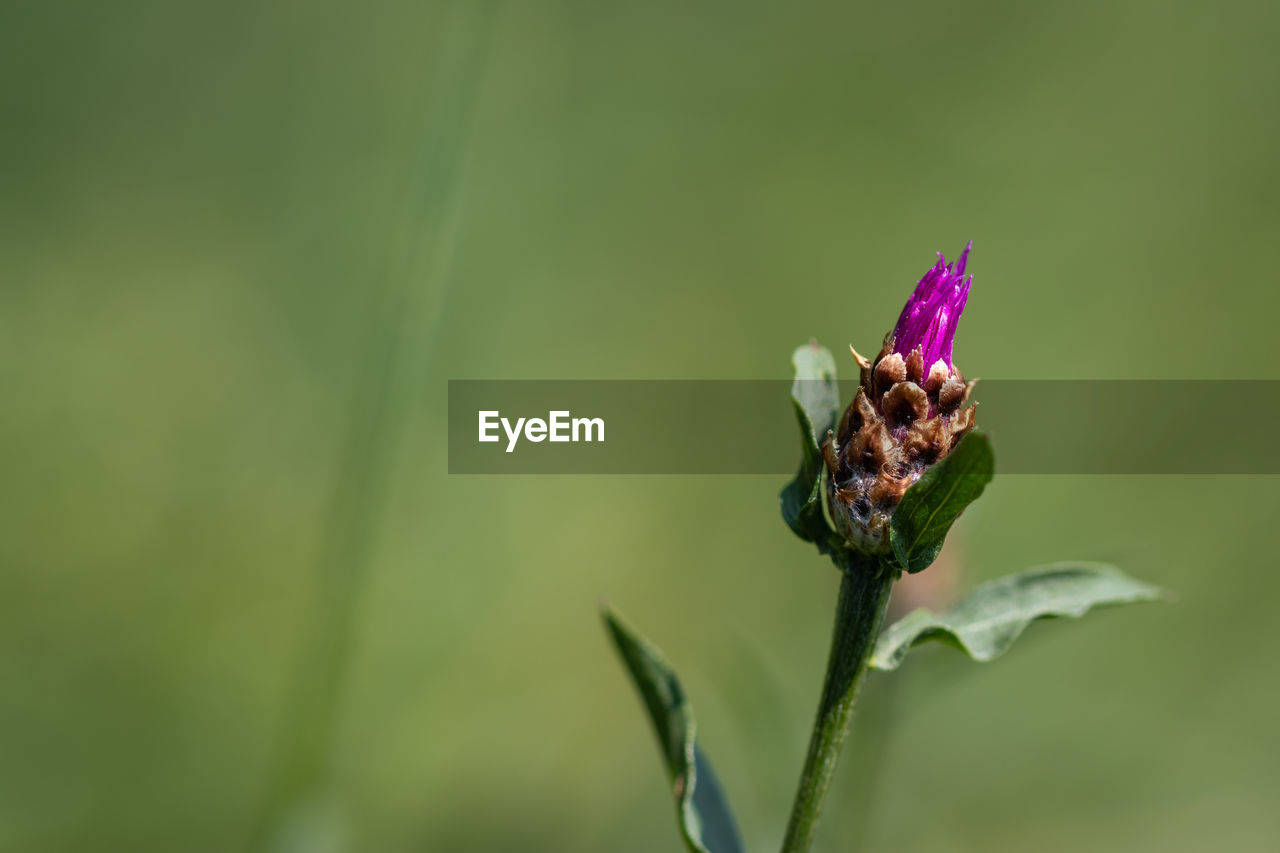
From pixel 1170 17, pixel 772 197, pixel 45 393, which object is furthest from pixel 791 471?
pixel 1170 17

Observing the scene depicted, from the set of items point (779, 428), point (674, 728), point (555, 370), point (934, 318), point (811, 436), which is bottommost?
point (674, 728)

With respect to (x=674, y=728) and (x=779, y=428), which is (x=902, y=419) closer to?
(x=674, y=728)

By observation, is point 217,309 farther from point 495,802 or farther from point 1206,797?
point 1206,797

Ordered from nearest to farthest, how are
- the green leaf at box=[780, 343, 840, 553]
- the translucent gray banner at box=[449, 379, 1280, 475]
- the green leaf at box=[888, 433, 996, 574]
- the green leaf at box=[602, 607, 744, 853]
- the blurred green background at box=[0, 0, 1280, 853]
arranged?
the green leaf at box=[888, 433, 996, 574] → the green leaf at box=[780, 343, 840, 553] → the green leaf at box=[602, 607, 744, 853] → the blurred green background at box=[0, 0, 1280, 853] → the translucent gray banner at box=[449, 379, 1280, 475]

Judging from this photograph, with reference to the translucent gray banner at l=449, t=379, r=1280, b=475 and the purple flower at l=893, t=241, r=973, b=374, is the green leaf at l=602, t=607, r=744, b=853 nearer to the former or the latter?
the purple flower at l=893, t=241, r=973, b=374

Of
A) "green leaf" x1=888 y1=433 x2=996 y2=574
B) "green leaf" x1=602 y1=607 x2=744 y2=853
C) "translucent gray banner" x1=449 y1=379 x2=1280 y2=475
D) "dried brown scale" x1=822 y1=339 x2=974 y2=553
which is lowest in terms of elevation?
"green leaf" x1=602 y1=607 x2=744 y2=853

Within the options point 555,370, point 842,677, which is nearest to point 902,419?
point 842,677

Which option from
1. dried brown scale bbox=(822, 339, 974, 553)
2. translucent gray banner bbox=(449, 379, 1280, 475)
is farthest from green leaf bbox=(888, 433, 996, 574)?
translucent gray banner bbox=(449, 379, 1280, 475)

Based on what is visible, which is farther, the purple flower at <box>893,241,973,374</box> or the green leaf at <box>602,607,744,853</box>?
the green leaf at <box>602,607,744,853</box>
